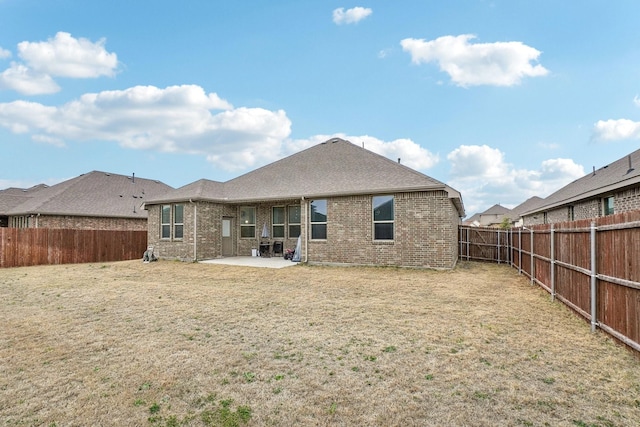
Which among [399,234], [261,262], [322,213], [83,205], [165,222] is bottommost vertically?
[261,262]

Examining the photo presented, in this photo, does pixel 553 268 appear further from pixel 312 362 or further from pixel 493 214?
pixel 493 214

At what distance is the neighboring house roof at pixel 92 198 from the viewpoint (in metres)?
19.9

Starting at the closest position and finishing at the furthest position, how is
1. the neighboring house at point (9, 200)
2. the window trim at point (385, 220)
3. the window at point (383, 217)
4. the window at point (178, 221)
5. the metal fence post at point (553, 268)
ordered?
1. the metal fence post at point (553, 268)
2. the window trim at point (385, 220)
3. the window at point (383, 217)
4. the window at point (178, 221)
5. the neighboring house at point (9, 200)

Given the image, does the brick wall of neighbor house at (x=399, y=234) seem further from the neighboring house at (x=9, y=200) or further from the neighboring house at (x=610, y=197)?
the neighboring house at (x=9, y=200)

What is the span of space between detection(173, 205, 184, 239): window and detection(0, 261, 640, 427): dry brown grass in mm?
8498

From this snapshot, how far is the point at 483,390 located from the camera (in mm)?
3145

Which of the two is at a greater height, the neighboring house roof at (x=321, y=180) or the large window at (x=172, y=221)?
the neighboring house roof at (x=321, y=180)

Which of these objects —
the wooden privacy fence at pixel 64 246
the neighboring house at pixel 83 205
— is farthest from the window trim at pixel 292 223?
the wooden privacy fence at pixel 64 246

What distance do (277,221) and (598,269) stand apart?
42.4 ft

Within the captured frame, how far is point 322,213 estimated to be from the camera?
14086 millimetres

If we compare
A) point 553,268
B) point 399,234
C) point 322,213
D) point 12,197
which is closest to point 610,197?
point 553,268

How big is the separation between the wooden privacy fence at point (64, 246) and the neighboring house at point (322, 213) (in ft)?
8.71

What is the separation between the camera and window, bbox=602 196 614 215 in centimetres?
1217

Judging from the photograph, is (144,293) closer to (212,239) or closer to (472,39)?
(212,239)
